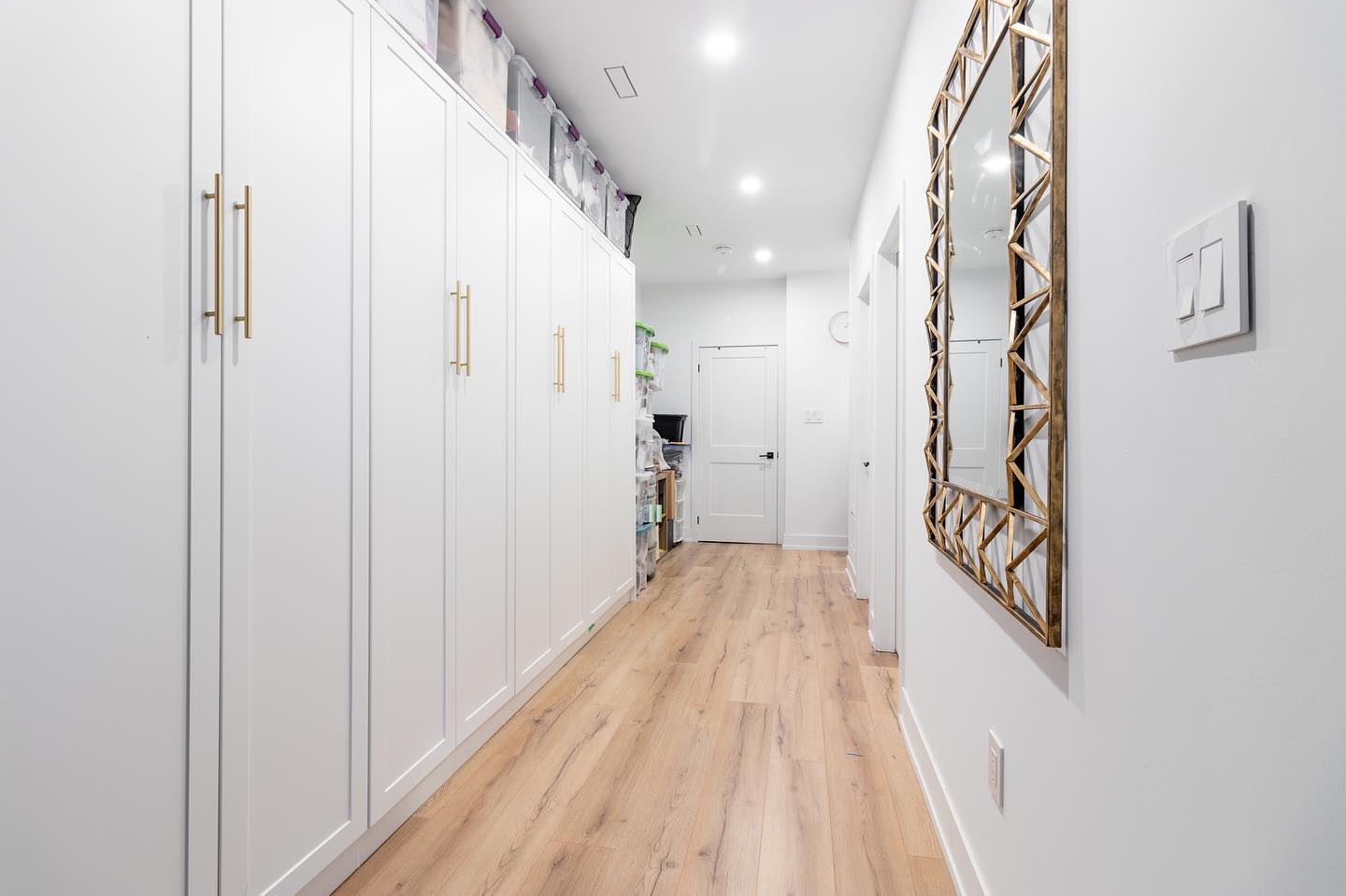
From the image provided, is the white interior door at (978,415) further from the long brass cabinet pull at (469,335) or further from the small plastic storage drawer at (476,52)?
the small plastic storage drawer at (476,52)

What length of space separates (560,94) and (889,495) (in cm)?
236

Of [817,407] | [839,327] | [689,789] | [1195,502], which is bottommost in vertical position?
[689,789]

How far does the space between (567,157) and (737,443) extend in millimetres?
3638

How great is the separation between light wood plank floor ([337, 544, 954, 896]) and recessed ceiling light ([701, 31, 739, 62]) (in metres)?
2.51

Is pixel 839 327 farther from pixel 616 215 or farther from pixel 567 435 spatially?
pixel 567 435

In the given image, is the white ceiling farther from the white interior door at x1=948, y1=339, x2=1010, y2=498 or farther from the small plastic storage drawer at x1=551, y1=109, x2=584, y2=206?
the white interior door at x1=948, y1=339, x2=1010, y2=498

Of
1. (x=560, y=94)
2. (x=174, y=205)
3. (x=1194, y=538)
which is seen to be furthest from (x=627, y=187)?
(x=1194, y=538)

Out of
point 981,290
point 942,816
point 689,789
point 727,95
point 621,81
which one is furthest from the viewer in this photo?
point 727,95

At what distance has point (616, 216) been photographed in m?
3.72

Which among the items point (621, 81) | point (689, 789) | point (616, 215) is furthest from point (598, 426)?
point (689, 789)

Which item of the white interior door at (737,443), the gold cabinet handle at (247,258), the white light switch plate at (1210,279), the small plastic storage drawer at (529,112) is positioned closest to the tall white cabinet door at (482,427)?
the small plastic storage drawer at (529,112)

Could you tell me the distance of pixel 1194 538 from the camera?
64cm

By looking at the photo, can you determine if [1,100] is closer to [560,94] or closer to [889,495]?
[560,94]

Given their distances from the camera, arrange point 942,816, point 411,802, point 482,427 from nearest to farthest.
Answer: point 942,816 < point 411,802 < point 482,427
